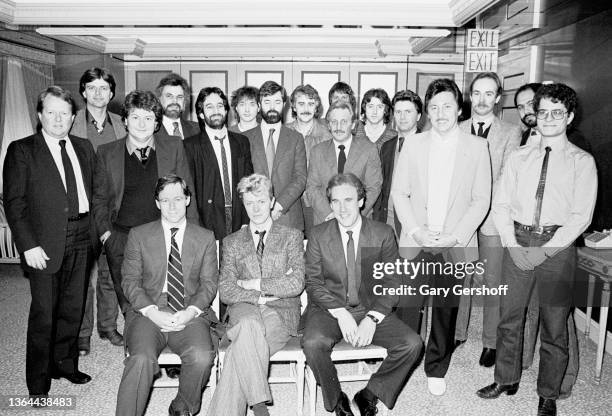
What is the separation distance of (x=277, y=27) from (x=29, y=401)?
509 centimetres

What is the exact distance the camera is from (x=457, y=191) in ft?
9.31

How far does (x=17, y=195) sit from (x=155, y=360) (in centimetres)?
123

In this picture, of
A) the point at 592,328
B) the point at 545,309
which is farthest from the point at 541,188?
the point at 592,328

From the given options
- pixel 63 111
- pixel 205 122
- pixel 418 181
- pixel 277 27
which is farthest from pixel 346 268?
pixel 277 27

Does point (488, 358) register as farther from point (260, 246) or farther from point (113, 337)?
point (113, 337)

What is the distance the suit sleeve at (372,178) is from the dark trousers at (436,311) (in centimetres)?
72

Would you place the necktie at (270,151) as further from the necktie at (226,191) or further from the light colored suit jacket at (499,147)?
the light colored suit jacket at (499,147)

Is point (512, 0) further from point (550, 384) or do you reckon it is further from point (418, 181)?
point (550, 384)

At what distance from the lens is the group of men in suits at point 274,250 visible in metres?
2.56

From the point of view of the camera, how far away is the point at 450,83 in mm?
2885

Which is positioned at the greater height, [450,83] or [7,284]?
[450,83]

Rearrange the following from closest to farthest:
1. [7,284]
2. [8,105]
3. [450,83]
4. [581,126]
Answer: [450,83]
[581,126]
[7,284]
[8,105]

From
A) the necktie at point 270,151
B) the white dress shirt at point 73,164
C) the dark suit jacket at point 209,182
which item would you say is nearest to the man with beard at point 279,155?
the necktie at point 270,151

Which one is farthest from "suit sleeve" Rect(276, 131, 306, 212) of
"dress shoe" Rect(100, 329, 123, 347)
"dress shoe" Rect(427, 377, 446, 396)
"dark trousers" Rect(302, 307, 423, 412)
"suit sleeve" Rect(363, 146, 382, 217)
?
"dress shoe" Rect(100, 329, 123, 347)
